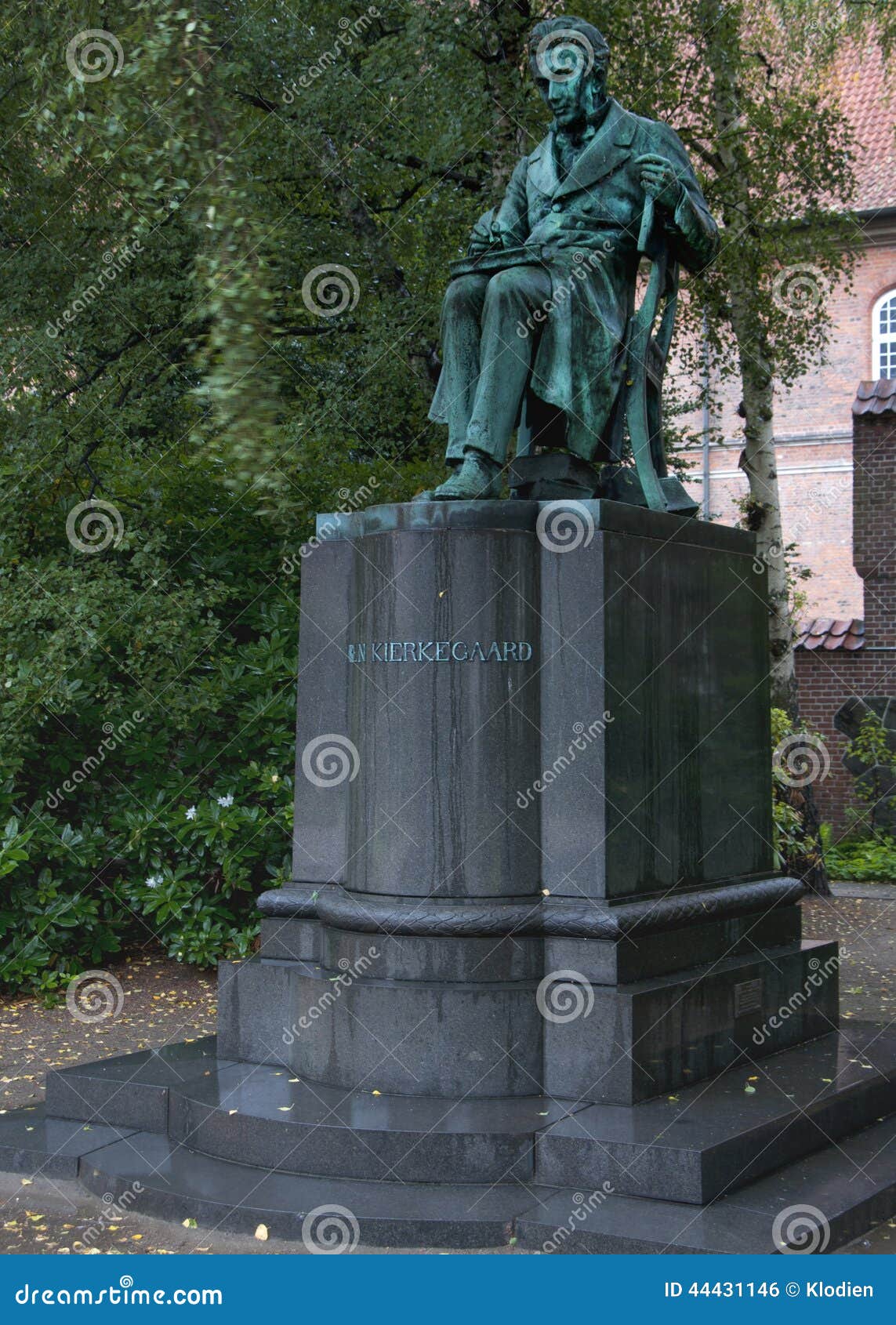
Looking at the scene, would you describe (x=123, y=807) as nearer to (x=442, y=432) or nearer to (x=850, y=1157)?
(x=442, y=432)

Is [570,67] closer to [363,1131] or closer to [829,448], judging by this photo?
[363,1131]

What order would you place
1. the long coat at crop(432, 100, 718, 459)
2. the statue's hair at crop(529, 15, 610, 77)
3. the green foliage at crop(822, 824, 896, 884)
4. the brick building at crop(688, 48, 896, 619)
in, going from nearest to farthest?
1. the long coat at crop(432, 100, 718, 459)
2. the statue's hair at crop(529, 15, 610, 77)
3. the green foliage at crop(822, 824, 896, 884)
4. the brick building at crop(688, 48, 896, 619)

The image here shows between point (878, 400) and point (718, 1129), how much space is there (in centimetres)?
1414

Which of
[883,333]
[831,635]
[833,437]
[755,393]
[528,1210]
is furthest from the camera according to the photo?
[833,437]

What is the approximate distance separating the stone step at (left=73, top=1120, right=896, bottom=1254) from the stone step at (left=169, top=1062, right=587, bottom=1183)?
5 centimetres

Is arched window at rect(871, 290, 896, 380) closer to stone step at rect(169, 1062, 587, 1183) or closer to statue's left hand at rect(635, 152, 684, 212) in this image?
statue's left hand at rect(635, 152, 684, 212)

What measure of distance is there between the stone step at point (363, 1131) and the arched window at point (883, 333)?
26395 millimetres

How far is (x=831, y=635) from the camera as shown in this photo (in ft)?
60.1

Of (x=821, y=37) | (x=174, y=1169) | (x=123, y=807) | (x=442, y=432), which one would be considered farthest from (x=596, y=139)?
(x=821, y=37)

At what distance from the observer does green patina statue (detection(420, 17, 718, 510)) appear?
606 centimetres

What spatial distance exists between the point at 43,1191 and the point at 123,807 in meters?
4.62

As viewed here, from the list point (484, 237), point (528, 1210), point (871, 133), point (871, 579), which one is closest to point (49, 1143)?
point (528, 1210)

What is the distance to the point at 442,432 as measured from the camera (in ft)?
41.3

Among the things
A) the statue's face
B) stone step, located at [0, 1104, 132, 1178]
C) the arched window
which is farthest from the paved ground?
the arched window
